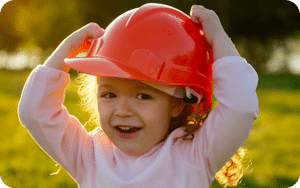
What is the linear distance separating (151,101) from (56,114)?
0.64 meters

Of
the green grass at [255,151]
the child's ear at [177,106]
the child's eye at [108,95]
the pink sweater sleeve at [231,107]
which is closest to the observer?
the pink sweater sleeve at [231,107]

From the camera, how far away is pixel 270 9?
58.5 ft

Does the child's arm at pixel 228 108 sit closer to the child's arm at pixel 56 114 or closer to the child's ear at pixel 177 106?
the child's ear at pixel 177 106

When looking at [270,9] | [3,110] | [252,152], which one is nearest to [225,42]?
[252,152]

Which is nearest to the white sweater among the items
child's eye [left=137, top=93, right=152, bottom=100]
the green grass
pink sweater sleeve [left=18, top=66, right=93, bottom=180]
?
pink sweater sleeve [left=18, top=66, right=93, bottom=180]

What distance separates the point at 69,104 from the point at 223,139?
770 cm

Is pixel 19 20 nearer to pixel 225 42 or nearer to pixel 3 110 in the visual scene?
pixel 3 110

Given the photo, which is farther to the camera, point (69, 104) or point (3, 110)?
point (69, 104)

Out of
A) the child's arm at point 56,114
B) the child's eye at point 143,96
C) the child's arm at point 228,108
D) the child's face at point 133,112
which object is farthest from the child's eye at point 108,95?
the child's arm at point 228,108

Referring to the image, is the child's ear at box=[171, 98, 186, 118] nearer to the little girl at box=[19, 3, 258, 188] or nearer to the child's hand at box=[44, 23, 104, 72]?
the little girl at box=[19, 3, 258, 188]

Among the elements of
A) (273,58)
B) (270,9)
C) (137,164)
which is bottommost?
(273,58)

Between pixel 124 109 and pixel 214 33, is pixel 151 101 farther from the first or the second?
pixel 214 33

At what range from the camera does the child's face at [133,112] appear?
7.68 feet

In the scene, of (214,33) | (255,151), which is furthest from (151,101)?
(255,151)
